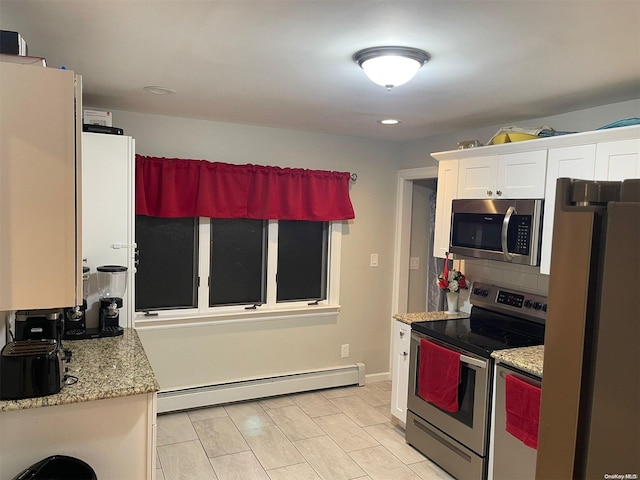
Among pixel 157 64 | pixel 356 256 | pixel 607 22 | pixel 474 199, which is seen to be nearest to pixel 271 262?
pixel 356 256

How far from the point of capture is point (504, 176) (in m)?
3.03

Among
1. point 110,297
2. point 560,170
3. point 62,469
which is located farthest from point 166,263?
point 560,170

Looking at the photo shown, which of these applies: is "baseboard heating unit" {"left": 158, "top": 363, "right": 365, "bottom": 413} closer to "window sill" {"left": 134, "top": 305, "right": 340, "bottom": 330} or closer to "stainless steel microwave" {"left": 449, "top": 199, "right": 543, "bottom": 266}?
"window sill" {"left": 134, "top": 305, "right": 340, "bottom": 330}

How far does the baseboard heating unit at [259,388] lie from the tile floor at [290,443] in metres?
0.06

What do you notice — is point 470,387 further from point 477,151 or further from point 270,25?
point 270,25

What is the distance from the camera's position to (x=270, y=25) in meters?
Answer: 1.76

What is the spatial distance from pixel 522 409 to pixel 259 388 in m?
2.37

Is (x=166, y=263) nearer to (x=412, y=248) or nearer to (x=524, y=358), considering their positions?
(x=412, y=248)

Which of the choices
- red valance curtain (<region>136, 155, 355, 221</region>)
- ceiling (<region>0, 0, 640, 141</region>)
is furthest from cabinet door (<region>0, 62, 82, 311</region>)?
red valance curtain (<region>136, 155, 355, 221</region>)

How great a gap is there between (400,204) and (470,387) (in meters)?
2.18

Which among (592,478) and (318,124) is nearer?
(592,478)

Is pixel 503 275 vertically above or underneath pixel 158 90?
underneath

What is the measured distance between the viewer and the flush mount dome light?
77.5 inches

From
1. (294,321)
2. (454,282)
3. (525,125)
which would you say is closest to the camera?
(525,125)
